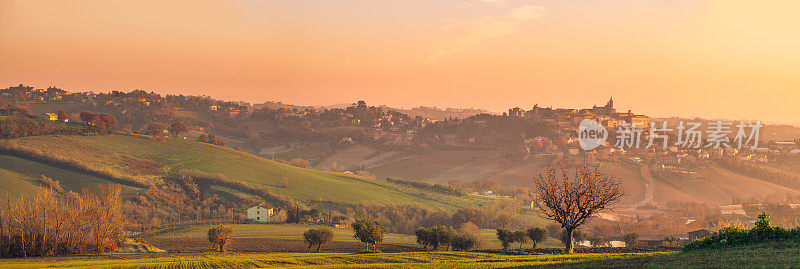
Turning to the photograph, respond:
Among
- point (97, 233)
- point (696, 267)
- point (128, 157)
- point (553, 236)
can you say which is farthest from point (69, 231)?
point (128, 157)

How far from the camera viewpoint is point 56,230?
6222 cm

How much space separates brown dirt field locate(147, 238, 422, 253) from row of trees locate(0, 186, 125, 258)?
852cm

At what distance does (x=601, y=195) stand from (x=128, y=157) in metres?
142

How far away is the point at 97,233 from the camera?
6569 cm

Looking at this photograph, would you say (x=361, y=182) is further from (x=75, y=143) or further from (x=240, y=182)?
(x=75, y=143)

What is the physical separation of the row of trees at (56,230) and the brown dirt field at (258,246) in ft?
27.9

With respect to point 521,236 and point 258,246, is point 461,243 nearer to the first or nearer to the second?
point 521,236

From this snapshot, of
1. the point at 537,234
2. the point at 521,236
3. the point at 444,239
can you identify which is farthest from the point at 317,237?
the point at 537,234

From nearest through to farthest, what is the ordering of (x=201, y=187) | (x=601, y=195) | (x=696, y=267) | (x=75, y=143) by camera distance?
(x=696, y=267)
(x=601, y=195)
(x=201, y=187)
(x=75, y=143)

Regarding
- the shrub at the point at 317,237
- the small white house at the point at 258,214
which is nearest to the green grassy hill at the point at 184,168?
the small white house at the point at 258,214

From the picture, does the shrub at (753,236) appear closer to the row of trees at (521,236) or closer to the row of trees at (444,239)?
the row of trees at (444,239)

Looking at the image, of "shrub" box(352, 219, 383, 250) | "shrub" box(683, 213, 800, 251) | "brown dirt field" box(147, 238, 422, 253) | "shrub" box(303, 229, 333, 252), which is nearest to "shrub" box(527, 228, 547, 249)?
"brown dirt field" box(147, 238, 422, 253)

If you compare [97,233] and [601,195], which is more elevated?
[601,195]

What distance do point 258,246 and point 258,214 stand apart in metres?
40.9
